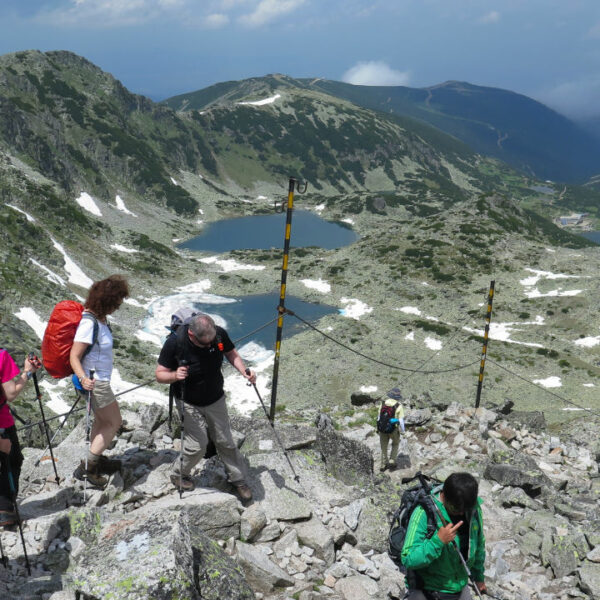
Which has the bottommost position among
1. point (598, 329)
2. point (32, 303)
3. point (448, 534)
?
point (598, 329)

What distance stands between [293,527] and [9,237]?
67.9 meters

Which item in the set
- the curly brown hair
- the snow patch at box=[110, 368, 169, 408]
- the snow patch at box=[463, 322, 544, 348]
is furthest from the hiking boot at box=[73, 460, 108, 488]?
the snow patch at box=[463, 322, 544, 348]

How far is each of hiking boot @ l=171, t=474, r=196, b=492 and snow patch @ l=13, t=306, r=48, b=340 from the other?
42123 millimetres

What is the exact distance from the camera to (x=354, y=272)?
8244 cm

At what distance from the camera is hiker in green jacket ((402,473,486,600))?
4.43 metres

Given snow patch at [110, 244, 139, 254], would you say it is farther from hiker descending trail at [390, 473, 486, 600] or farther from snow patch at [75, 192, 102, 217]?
hiker descending trail at [390, 473, 486, 600]

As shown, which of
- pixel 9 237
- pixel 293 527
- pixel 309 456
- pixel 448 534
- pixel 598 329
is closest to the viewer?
pixel 448 534

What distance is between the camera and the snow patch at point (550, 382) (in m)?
41.1

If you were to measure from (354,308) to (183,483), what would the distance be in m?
61.7

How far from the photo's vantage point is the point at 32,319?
4553 cm

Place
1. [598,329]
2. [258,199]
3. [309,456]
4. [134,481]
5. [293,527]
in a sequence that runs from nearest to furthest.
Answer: [293,527], [134,481], [309,456], [598,329], [258,199]

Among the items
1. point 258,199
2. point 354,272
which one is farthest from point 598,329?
point 258,199

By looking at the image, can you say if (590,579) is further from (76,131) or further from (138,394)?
(76,131)

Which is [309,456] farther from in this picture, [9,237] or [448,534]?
[9,237]
